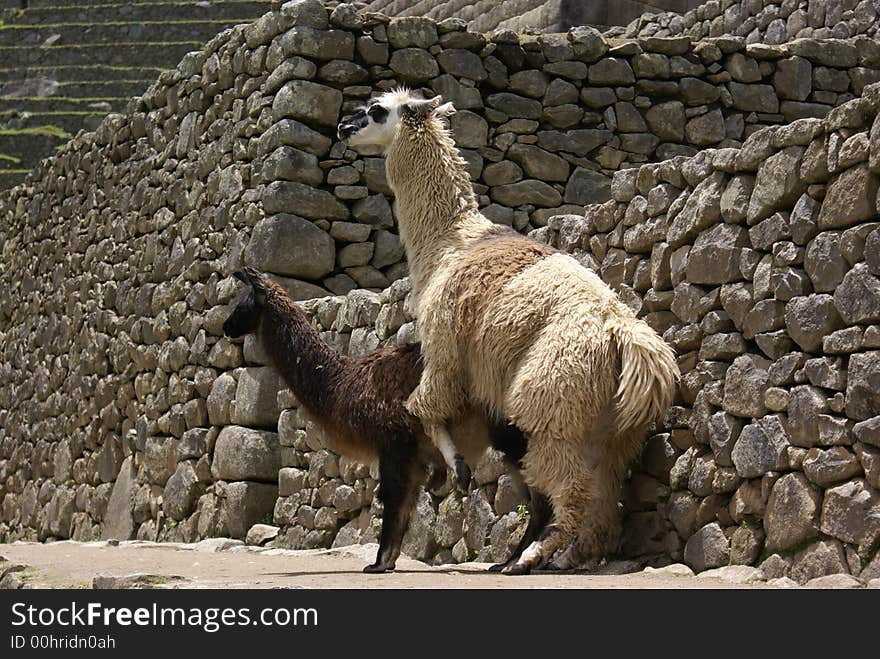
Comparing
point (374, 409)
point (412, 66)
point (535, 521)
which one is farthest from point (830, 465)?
point (412, 66)

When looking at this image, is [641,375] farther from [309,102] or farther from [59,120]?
[59,120]

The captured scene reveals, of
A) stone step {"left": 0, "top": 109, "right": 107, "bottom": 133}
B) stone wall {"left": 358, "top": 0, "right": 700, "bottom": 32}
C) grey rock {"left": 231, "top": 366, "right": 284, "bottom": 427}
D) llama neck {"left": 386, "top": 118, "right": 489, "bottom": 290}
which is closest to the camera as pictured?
llama neck {"left": 386, "top": 118, "right": 489, "bottom": 290}

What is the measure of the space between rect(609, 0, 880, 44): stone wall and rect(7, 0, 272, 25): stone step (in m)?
22.4

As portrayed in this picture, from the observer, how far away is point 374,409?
22.7ft

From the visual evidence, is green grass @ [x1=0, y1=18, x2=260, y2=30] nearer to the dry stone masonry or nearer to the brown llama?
the dry stone masonry

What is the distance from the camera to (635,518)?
655cm

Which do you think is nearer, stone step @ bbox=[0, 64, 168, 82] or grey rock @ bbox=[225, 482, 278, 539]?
grey rock @ bbox=[225, 482, 278, 539]

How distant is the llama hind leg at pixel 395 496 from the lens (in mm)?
6762

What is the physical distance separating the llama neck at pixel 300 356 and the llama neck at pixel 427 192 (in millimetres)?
698

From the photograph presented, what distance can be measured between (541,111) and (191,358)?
3.39 m

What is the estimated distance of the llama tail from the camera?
238 inches

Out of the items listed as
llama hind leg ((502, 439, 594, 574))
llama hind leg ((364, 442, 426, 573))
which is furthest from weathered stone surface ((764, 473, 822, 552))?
llama hind leg ((364, 442, 426, 573))

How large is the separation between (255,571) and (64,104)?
25.8 meters

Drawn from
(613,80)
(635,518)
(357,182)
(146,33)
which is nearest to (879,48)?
(613,80)
